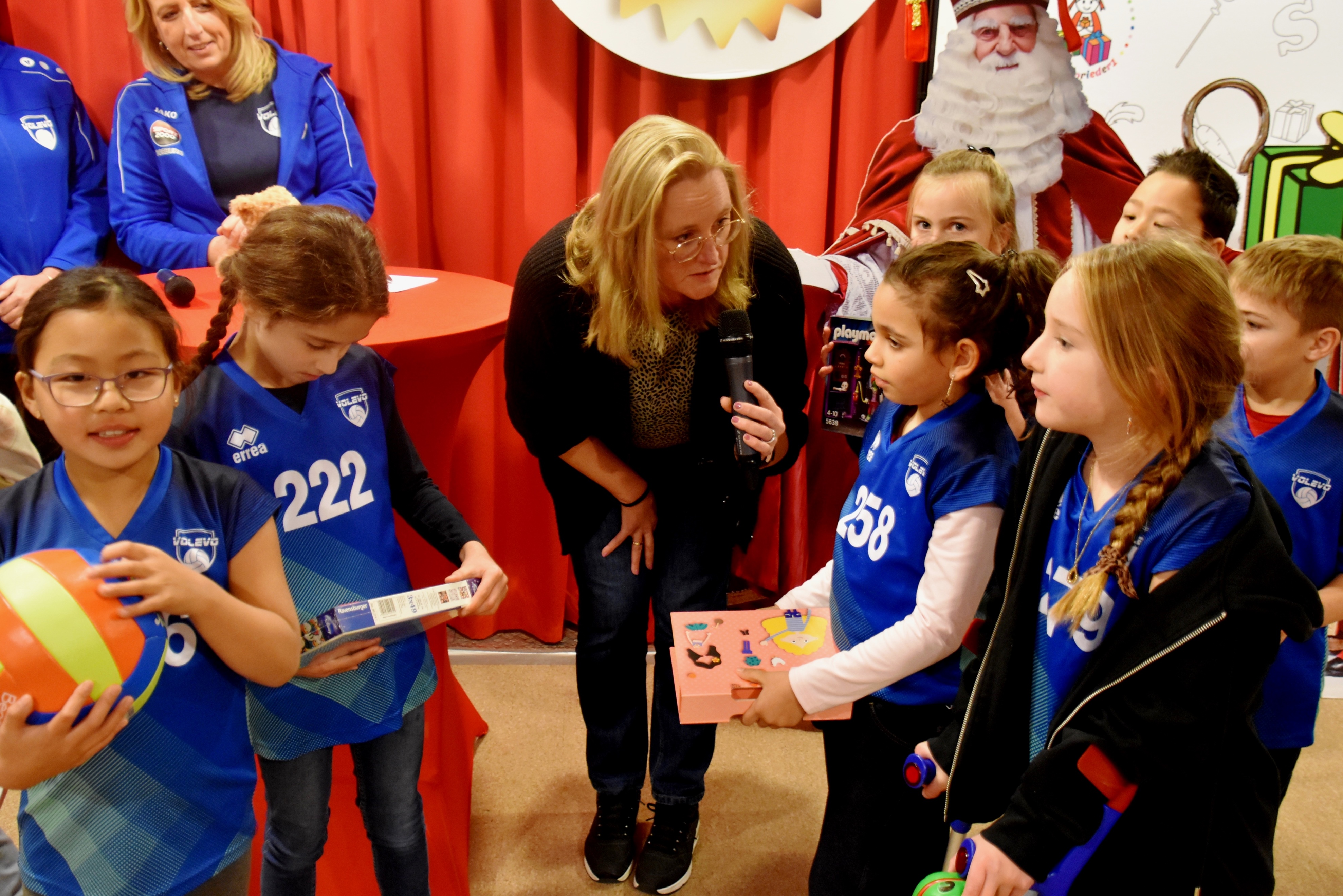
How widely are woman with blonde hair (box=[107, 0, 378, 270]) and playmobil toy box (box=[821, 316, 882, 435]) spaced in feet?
4.31

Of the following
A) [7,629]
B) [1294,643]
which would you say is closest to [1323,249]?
[1294,643]

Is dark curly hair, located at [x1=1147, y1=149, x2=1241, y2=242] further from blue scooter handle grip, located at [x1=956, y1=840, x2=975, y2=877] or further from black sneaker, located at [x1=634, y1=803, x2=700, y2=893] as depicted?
black sneaker, located at [x1=634, y1=803, x2=700, y2=893]

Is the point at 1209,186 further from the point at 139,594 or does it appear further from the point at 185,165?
the point at 185,165

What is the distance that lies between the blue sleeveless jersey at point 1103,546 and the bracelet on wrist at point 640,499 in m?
0.88

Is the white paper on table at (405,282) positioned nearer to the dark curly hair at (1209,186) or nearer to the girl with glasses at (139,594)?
the girl with glasses at (139,594)

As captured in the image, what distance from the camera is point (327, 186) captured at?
2.49 metres

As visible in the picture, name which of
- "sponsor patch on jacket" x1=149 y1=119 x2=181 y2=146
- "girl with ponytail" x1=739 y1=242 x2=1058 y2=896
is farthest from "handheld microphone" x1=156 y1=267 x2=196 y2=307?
"girl with ponytail" x1=739 y1=242 x2=1058 y2=896

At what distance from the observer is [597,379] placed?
1.81m

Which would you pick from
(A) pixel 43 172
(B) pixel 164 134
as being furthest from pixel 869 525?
(A) pixel 43 172

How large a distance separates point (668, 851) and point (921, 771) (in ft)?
3.15

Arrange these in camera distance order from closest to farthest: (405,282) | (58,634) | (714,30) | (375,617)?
1. (58,634)
2. (375,617)
3. (405,282)
4. (714,30)

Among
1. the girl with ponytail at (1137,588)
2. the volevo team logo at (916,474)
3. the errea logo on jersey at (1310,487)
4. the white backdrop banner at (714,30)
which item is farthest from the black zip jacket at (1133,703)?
the white backdrop banner at (714,30)

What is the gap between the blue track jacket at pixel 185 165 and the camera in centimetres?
230

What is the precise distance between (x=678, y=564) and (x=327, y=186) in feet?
4.65
